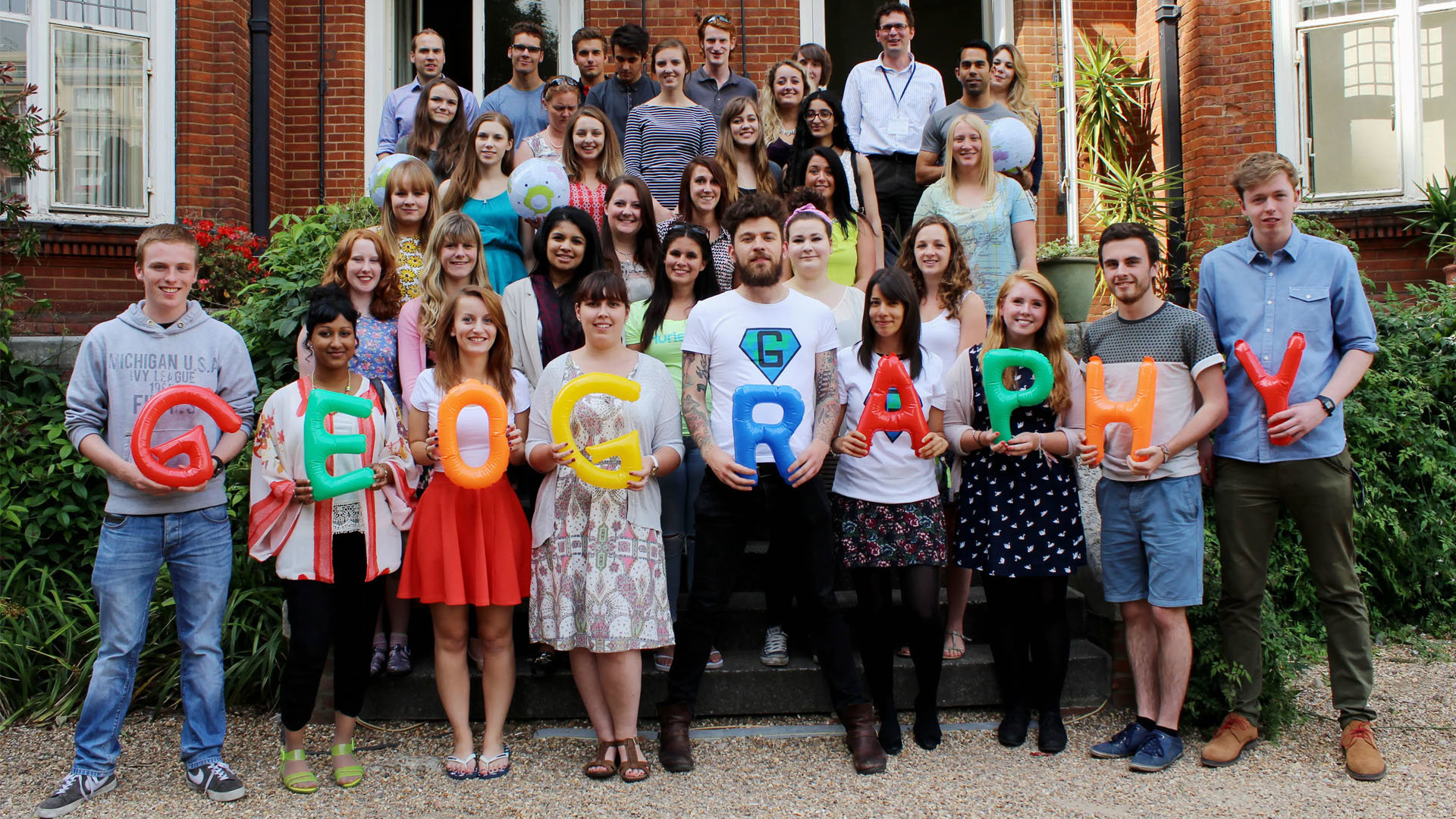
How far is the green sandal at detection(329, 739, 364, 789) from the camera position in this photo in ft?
12.1

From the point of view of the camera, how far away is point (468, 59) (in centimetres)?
977

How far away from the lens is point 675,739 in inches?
148

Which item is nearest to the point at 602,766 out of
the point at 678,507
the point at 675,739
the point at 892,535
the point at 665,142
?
the point at 675,739

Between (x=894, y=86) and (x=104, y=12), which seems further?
(x=104, y=12)

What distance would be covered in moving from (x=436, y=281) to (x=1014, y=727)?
305 cm

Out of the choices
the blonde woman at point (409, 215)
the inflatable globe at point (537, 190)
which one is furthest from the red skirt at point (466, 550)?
the inflatable globe at point (537, 190)

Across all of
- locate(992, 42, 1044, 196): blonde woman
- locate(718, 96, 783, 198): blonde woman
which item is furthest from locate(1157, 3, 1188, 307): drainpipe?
locate(718, 96, 783, 198): blonde woman

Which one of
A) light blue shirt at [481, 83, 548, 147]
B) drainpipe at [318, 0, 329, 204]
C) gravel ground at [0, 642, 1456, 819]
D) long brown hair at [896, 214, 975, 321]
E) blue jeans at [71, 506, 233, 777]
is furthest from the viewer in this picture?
drainpipe at [318, 0, 329, 204]

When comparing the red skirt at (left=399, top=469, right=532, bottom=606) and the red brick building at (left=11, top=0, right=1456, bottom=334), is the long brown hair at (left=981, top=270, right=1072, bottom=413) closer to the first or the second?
the red skirt at (left=399, top=469, right=532, bottom=606)

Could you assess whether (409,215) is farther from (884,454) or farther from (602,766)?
(602,766)

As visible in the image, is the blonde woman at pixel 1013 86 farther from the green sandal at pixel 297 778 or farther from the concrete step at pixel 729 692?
the green sandal at pixel 297 778

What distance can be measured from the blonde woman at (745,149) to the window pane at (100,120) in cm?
540

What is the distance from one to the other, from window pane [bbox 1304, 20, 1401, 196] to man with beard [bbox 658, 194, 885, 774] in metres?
6.57

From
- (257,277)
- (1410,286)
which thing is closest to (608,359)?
(257,277)
